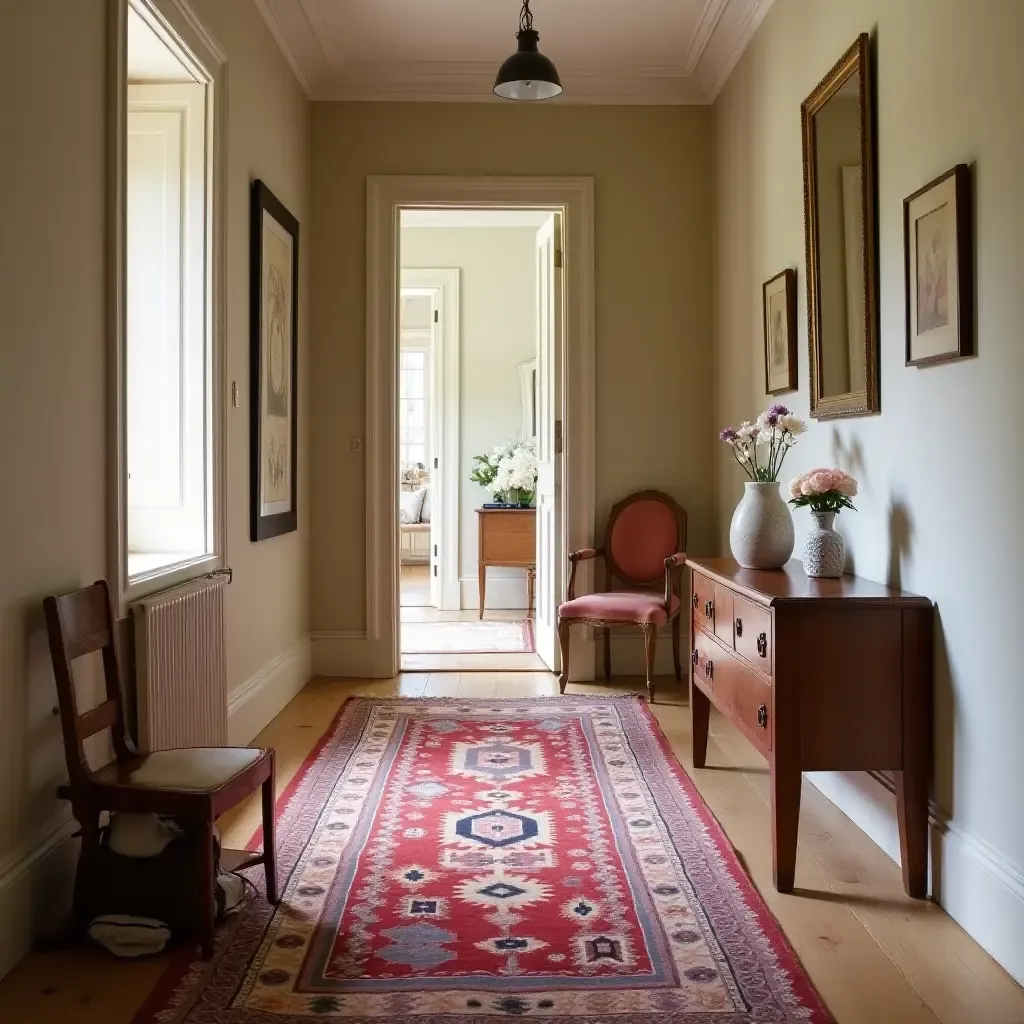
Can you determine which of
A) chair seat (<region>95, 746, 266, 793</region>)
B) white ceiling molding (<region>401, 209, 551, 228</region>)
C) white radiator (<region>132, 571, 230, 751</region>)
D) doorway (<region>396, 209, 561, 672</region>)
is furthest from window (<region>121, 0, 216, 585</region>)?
doorway (<region>396, 209, 561, 672</region>)

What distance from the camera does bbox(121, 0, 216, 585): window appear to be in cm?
360

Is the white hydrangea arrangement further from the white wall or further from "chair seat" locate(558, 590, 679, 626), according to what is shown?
"chair seat" locate(558, 590, 679, 626)

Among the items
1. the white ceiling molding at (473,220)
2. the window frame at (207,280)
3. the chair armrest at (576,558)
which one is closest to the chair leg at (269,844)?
the window frame at (207,280)

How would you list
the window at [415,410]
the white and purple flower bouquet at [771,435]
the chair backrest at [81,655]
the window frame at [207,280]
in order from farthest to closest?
1. the window at [415,410]
2. the white and purple flower bouquet at [771,435]
3. the window frame at [207,280]
4. the chair backrest at [81,655]

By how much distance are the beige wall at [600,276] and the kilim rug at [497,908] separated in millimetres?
1684

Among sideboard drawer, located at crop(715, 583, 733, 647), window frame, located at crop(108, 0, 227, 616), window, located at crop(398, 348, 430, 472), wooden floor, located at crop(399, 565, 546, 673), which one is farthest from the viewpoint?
window, located at crop(398, 348, 430, 472)

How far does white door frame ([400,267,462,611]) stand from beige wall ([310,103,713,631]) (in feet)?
8.33

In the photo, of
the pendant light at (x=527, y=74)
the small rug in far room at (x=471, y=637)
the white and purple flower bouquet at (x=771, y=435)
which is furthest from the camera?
the small rug in far room at (x=471, y=637)

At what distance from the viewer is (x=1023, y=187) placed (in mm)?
2215

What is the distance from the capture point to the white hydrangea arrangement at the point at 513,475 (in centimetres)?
733

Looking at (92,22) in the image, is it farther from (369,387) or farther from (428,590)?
(428,590)

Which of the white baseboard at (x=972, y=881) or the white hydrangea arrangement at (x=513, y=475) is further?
the white hydrangea arrangement at (x=513, y=475)

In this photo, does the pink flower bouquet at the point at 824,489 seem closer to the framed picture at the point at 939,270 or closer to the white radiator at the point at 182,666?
the framed picture at the point at 939,270

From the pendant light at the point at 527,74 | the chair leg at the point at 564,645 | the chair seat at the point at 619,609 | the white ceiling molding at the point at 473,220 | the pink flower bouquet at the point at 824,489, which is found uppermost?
the white ceiling molding at the point at 473,220
